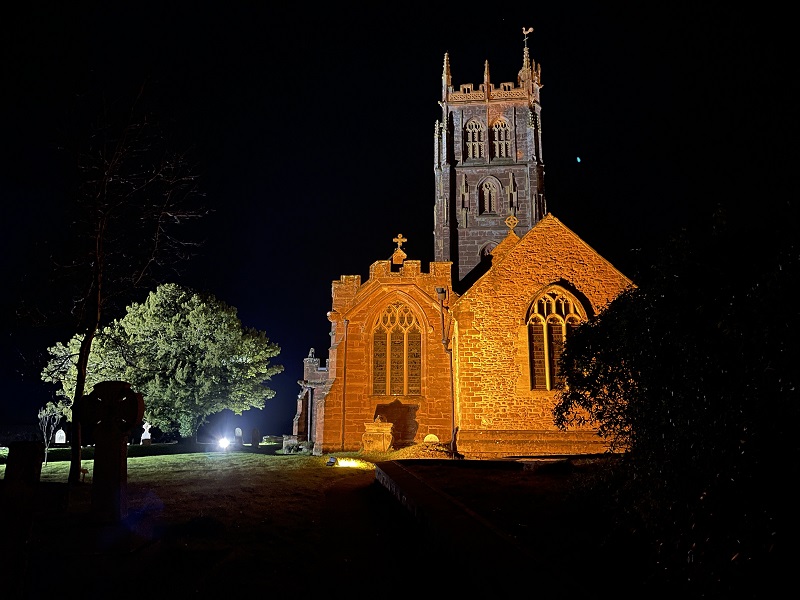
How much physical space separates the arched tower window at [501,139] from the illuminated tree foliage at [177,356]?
84.9 ft

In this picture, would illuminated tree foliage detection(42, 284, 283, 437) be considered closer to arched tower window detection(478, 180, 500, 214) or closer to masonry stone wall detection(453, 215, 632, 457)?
masonry stone wall detection(453, 215, 632, 457)

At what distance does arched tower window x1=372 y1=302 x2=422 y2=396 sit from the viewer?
75.0 feet

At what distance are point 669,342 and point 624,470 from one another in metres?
2.19

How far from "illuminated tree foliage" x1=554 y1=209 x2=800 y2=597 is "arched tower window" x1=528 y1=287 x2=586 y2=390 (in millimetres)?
11159

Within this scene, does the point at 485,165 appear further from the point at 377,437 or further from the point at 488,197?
the point at 377,437

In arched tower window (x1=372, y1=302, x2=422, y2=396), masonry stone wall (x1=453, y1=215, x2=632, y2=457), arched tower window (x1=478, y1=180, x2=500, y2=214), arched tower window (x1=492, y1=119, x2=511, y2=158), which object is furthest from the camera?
arched tower window (x1=492, y1=119, x2=511, y2=158)

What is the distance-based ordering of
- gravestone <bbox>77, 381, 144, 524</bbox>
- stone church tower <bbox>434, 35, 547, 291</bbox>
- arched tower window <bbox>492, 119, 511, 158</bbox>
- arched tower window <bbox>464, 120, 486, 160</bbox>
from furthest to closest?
arched tower window <bbox>464, 120, 486, 160</bbox> < arched tower window <bbox>492, 119, 511, 158</bbox> < stone church tower <bbox>434, 35, 547, 291</bbox> < gravestone <bbox>77, 381, 144, 524</bbox>

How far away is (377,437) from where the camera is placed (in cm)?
1969

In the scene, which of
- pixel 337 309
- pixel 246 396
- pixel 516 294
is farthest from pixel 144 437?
pixel 516 294

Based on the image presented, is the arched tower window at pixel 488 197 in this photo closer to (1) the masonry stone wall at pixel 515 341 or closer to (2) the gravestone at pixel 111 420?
(1) the masonry stone wall at pixel 515 341

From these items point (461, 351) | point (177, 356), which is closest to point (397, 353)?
point (461, 351)

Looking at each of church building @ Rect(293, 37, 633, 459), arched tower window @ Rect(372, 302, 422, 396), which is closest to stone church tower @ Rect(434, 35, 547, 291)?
church building @ Rect(293, 37, 633, 459)

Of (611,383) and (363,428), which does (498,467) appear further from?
(363,428)

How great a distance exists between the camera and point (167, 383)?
1038 inches
